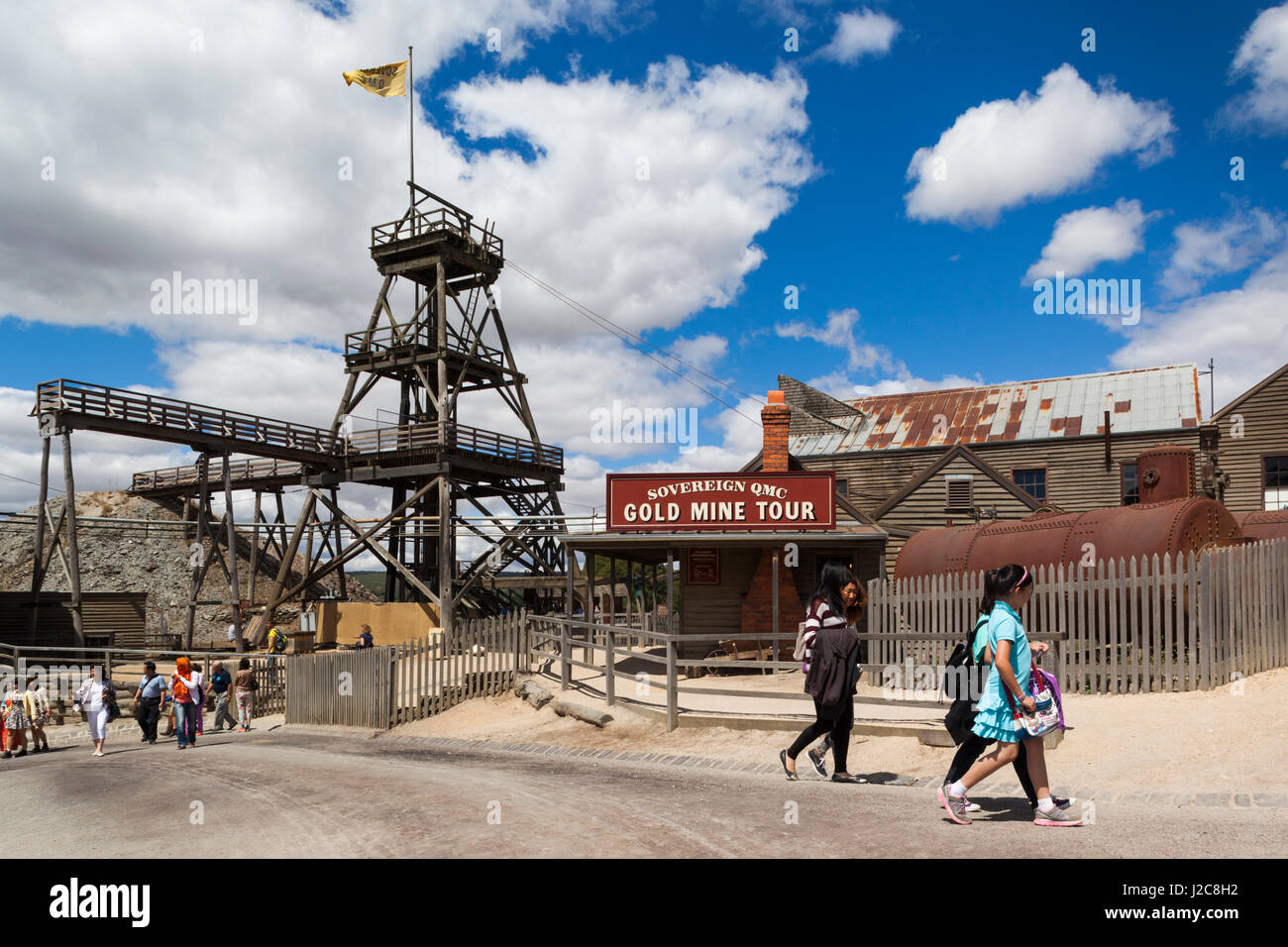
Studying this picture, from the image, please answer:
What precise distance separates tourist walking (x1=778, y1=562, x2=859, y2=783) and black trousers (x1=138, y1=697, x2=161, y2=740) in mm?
13240

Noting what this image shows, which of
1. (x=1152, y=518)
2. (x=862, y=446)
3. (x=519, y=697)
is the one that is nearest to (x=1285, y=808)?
(x=1152, y=518)

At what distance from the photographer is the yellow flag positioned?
116 feet

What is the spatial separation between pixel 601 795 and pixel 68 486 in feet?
68.6

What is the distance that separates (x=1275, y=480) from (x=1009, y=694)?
2715cm

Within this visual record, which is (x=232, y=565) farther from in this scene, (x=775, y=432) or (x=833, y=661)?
(x=833, y=661)

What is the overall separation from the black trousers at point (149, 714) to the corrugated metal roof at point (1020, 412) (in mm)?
24193

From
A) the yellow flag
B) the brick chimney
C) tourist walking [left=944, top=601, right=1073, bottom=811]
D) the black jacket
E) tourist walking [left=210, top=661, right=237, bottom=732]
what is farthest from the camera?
the yellow flag

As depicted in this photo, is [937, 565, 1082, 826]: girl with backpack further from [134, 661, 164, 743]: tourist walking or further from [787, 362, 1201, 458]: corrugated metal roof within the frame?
[787, 362, 1201, 458]: corrugated metal roof

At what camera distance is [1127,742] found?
8.88m

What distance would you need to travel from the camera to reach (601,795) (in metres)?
8.13

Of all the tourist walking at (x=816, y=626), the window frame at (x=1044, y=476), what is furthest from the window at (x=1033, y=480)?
the tourist walking at (x=816, y=626)

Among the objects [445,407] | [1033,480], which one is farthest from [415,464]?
[1033,480]

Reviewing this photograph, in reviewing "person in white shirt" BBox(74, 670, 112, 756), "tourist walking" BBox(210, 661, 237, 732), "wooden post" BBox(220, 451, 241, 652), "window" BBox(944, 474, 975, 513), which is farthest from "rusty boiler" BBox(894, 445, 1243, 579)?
"wooden post" BBox(220, 451, 241, 652)
